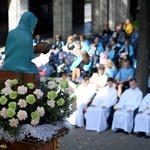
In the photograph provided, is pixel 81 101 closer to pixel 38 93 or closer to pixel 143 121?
pixel 143 121

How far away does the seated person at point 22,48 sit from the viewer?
7656mm

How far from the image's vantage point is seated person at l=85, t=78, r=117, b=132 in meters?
13.9

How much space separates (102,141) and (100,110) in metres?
1.18

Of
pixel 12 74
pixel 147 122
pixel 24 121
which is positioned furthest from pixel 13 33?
pixel 147 122

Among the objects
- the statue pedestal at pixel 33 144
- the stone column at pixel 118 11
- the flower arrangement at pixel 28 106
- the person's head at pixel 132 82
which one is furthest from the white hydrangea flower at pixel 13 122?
the stone column at pixel 118 11

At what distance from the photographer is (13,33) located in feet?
25.4

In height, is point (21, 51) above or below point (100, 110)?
above

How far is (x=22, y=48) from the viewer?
7.68 metres

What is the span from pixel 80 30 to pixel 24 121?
23.8 m

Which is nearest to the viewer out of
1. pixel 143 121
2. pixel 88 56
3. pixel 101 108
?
pixel 143 121

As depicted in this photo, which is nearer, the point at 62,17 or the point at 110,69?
the point at 110,69

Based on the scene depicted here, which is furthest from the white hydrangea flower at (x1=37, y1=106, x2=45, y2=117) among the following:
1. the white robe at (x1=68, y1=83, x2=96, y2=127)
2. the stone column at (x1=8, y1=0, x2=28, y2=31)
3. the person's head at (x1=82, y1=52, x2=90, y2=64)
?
the stone column at (x1=8, y1=0, x2=28, y2=31)

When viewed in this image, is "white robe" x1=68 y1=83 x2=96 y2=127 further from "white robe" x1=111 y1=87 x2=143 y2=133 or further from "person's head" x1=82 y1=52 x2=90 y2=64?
"person's head" x1=82 y1=52 x2=90 y2=64

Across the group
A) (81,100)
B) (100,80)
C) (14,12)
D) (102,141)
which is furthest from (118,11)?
(102,141)
